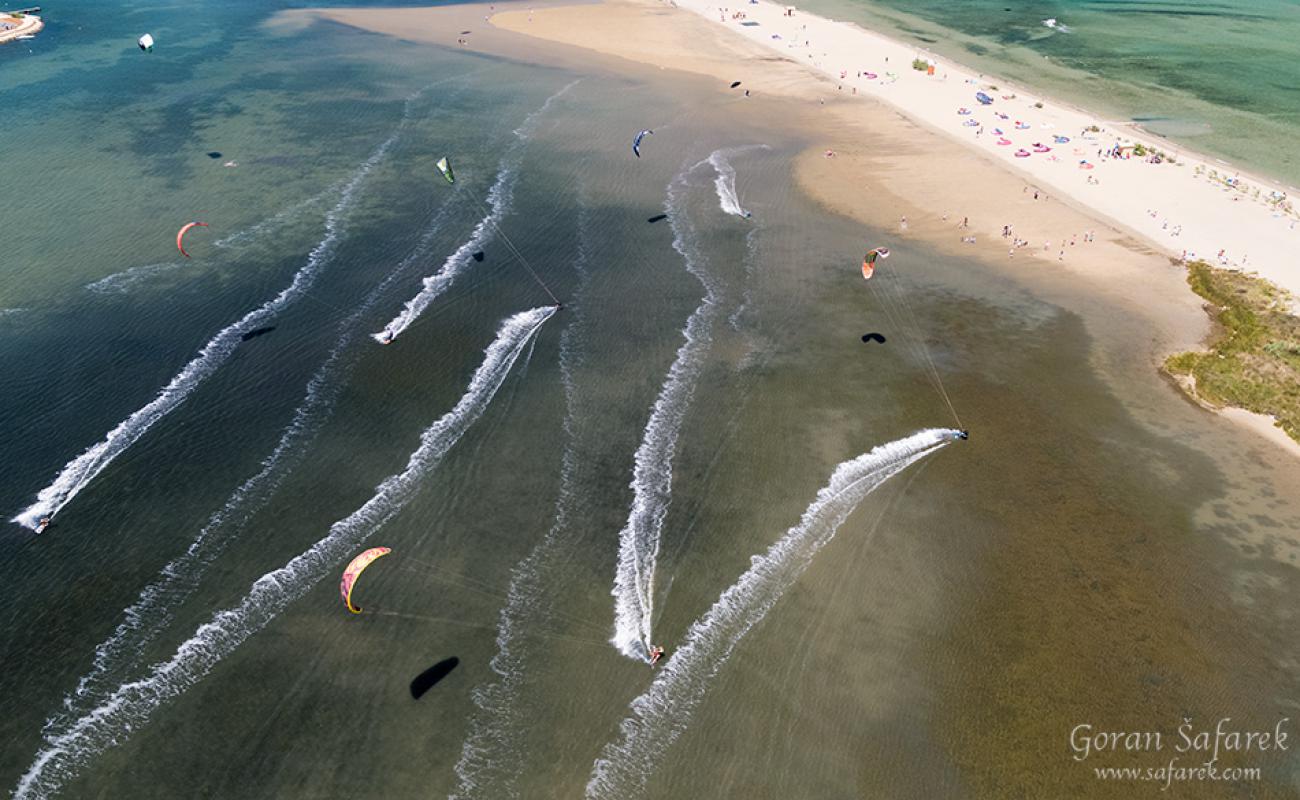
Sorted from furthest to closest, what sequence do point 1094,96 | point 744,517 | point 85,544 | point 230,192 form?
point 1094,96, point 230,192, point 744,517, point 85,544

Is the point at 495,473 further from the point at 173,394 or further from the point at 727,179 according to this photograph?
the point at 727,179

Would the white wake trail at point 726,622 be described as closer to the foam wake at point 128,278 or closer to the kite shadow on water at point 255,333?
the kite shadow on water at point 255,333

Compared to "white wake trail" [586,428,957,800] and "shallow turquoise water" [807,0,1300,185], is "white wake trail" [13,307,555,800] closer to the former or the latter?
"white wake trail" [586,428,957,800]

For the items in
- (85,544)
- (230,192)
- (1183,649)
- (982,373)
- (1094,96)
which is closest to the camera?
(1183,649)

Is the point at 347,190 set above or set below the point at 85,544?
above

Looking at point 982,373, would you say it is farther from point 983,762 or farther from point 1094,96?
point 1094,96

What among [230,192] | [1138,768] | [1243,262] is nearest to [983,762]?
[1138,768]

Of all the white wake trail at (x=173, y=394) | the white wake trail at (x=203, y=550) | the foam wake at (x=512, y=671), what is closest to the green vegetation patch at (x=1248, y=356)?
the foam wake at (x=512, y=671)
